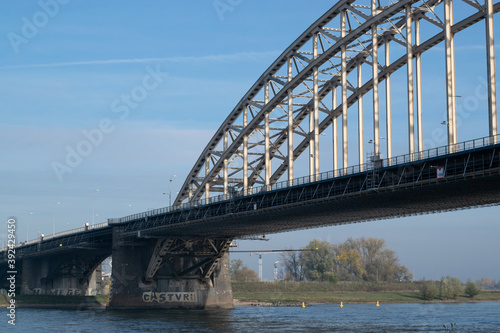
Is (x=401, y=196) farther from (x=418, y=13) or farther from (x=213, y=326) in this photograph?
(x=213, y=326)

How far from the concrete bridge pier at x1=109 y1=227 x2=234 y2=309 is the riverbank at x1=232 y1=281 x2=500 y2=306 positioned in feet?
110

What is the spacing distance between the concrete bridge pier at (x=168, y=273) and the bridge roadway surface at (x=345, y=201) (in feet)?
10.3

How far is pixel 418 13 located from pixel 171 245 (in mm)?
56641

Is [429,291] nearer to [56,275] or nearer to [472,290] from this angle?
[472,290]

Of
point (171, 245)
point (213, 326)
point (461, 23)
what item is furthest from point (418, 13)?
point (171, 245)

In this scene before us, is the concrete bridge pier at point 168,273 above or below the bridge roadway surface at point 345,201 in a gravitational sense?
below

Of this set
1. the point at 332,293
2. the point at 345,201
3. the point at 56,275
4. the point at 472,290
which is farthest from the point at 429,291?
the point at 345,201

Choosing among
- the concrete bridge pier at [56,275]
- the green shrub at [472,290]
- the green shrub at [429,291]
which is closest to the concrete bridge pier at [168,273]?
the concrete bridge pier at [56,275]

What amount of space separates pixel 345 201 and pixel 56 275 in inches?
4043

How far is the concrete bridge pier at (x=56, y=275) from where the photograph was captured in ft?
504

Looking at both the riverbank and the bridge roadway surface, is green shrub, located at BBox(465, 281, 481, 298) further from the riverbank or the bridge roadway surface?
the bridge roadway surface

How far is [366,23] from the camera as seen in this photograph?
234 ft

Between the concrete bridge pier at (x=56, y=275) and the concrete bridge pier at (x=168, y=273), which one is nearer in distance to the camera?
the concrete bridge pier at (x=168, y=273)

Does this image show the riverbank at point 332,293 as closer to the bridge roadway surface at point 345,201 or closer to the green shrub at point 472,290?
the green shrub at point 472,290
